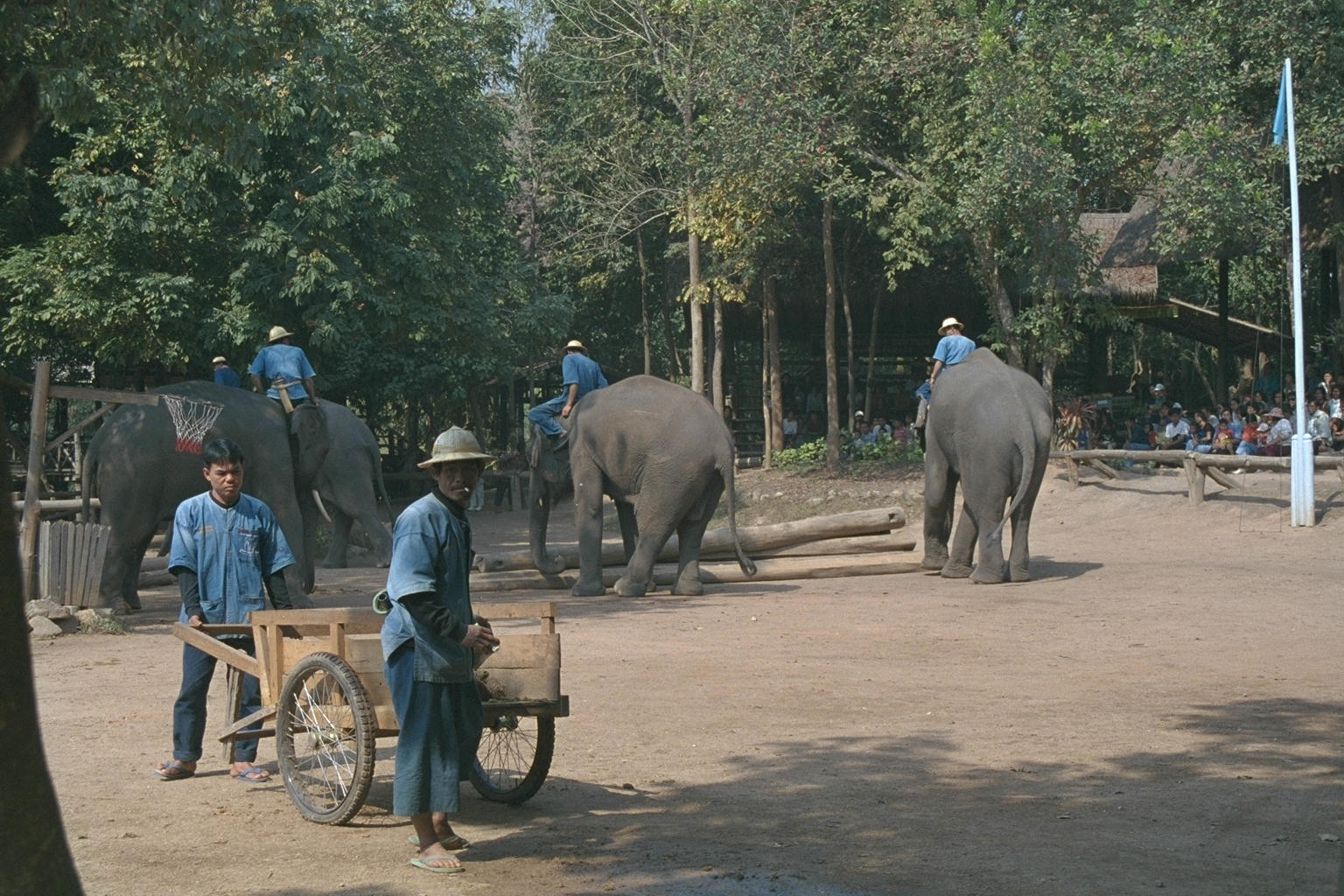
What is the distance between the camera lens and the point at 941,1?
2430 centimetres

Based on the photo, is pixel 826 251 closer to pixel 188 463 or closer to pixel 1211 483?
pixel 1211 483

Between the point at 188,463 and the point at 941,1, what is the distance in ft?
50.6

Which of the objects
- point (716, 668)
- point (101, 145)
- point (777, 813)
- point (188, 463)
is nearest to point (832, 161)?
point (101, 145)

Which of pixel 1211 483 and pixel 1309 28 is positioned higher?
pixel 1309 28

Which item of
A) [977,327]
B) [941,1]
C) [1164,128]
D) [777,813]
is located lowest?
[777,813]

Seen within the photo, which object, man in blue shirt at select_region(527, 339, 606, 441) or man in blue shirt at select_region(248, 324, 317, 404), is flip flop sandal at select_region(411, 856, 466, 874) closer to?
man in blue shirt at select_region(248, 324, 317, 404)

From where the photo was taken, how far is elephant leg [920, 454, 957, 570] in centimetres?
1588

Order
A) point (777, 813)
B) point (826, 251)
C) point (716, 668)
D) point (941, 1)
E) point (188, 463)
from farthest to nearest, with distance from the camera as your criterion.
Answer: point (826, 251), point (941, 1), point (188, 463), point (716, 668), point (777, 813)

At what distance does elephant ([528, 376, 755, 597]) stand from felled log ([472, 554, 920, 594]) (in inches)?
8.5

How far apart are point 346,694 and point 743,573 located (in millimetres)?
9483

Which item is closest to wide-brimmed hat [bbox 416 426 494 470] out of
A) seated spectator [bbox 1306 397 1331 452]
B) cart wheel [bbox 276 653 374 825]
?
cart wheel [bbox 276 653 374 825]

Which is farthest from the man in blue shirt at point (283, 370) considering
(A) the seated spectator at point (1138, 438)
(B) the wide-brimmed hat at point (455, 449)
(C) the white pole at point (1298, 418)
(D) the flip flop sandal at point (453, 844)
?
(A) the seated spectator at point (1138, 438)

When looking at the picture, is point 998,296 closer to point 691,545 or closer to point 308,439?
point 691,545

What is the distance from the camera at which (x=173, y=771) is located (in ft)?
23.2
